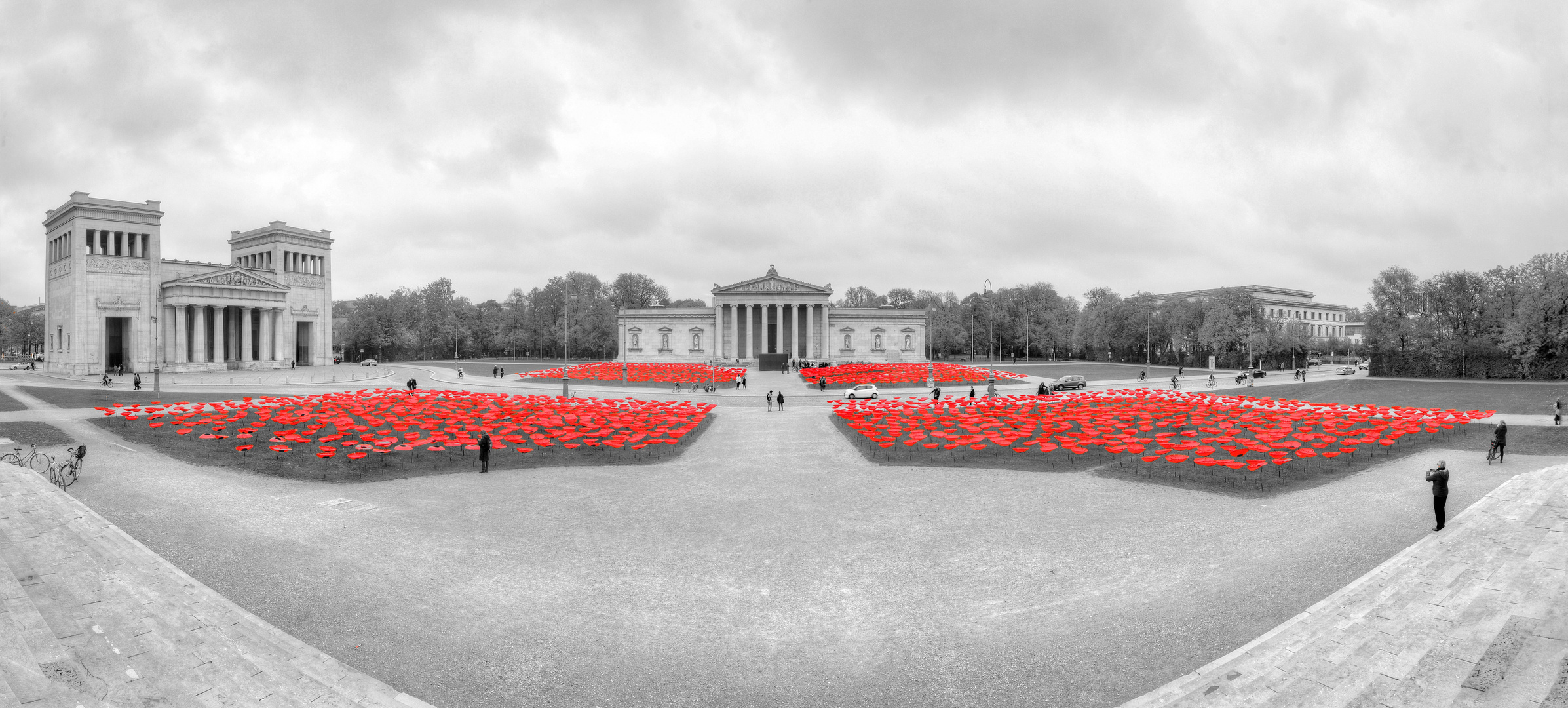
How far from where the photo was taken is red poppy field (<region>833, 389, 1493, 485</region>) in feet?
73.5

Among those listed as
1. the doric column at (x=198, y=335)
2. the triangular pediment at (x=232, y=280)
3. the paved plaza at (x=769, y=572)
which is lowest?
the paved plaza at (x=769, y=572)

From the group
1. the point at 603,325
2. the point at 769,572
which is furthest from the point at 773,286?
the point at 769,572

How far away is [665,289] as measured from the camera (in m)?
157

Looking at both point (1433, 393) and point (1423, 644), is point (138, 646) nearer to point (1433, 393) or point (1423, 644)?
point (1423, 644)

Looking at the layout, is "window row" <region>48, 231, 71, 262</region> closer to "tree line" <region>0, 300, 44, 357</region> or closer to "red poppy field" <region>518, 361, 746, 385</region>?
"red poppy field" <region>518, 361, 746, 385</region>

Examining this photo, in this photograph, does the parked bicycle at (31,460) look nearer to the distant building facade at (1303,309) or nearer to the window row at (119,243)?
the window row at (119,243)

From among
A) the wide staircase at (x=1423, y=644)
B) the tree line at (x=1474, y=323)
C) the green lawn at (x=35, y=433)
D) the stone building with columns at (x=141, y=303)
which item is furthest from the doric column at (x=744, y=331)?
the wide staircase at (x=1423, y=644)

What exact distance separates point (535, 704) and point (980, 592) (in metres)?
7.28

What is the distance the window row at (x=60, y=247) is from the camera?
7631cm

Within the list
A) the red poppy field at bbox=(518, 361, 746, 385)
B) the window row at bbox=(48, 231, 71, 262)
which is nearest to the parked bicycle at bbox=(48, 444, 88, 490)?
the red poppy field at bbox=(518, 361, 746, 385)

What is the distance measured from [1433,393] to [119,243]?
12655 cm

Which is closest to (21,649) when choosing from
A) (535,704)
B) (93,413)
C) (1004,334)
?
(535,704)

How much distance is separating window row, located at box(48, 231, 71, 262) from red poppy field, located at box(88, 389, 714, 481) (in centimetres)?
5855

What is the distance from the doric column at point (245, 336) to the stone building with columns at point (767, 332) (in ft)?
151
